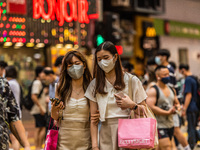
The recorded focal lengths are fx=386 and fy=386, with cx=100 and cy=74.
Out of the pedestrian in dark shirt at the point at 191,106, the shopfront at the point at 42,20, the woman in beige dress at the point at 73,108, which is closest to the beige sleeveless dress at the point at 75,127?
the woman in beige dress at the point at 73,108

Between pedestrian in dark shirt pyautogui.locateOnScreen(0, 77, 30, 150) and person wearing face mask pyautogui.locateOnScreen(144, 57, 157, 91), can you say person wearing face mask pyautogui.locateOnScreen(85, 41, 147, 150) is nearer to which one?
pedestrian in dark shirt pyautogui.locateOnScreen(0, 77, 30, 150)

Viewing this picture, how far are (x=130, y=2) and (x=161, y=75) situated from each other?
470 inches

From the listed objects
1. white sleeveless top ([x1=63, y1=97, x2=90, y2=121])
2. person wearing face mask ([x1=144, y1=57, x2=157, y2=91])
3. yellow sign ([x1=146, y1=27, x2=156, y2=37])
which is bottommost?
white sleeveless top ([x1=63, y1=97, x2=90, y2=121])

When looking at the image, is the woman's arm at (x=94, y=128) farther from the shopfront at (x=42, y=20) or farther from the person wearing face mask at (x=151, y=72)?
the person wearing face mask at (x=151, y=72)

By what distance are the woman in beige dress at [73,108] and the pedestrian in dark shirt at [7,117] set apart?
0.40 m

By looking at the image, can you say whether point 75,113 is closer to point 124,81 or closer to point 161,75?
point 124,81

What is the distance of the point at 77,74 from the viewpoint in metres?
3.67

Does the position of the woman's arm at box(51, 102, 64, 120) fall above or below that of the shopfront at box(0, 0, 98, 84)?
below

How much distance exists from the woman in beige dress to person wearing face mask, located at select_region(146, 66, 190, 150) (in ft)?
6.18

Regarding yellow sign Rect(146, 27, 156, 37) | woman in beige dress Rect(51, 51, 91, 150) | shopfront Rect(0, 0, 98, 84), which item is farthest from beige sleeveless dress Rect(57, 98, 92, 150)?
yellow sign Rect(146, 27, 156, 37)

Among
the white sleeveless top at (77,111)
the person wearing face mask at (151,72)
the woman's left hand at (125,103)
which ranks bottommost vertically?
the white sleeveless top at (77,111)

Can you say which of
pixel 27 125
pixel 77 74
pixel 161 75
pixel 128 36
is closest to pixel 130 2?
pixel 128 36

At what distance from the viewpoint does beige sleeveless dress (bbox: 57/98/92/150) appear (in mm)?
3551

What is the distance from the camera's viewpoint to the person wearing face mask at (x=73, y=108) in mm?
3555
